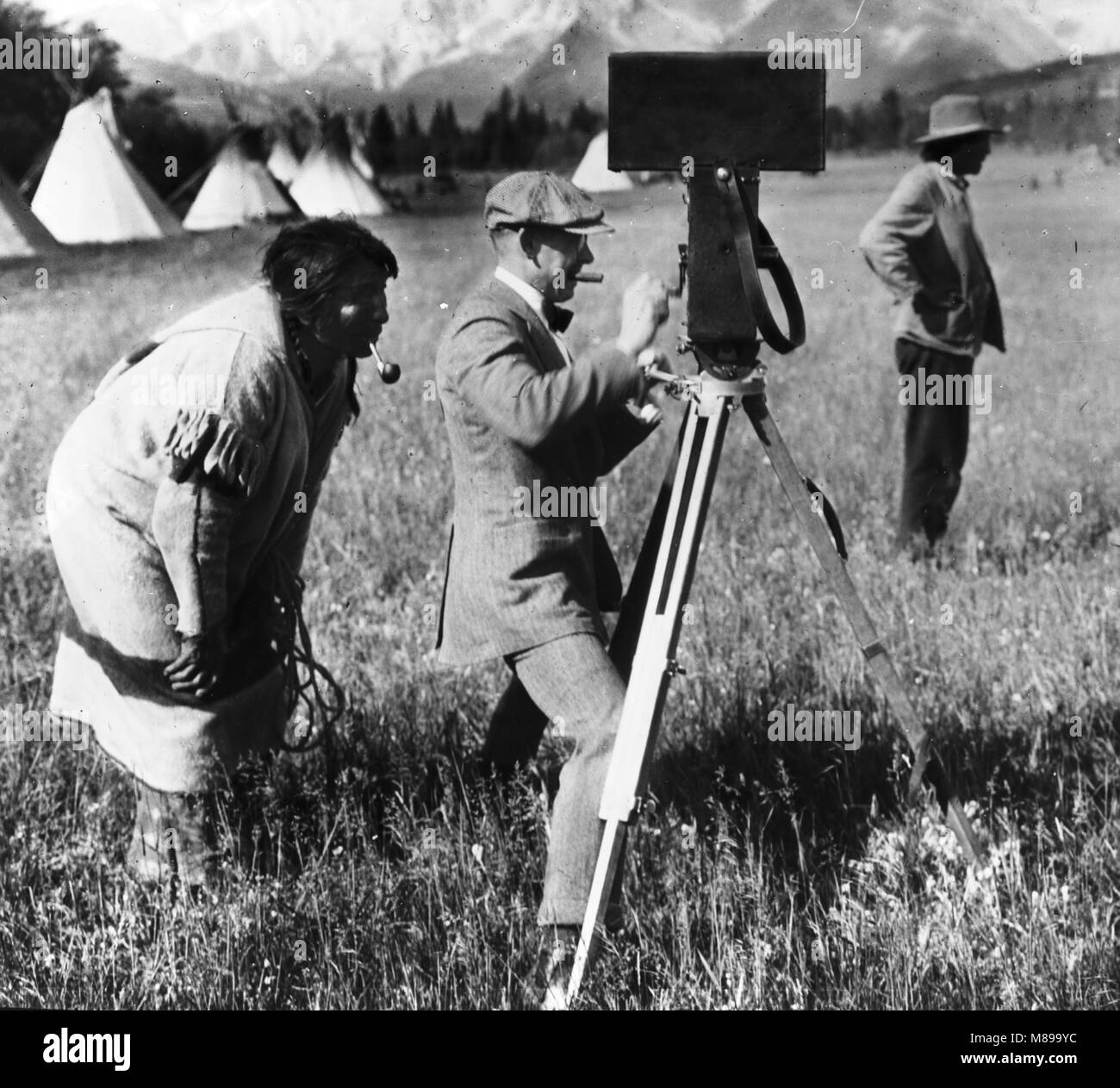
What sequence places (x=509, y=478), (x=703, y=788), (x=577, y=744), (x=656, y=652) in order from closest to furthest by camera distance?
(x=656, y=652) < (x=577, y=744) < (x=509, y=478) < (x=703, y=788)

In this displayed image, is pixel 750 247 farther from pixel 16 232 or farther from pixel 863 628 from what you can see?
pixel 16 232

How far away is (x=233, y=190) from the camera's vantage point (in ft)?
28.0

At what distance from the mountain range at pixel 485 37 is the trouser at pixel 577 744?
1.39 metres

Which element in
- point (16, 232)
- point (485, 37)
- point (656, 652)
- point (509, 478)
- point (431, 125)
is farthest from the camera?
point (431, 125)

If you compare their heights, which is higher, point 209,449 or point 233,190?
point 209,449

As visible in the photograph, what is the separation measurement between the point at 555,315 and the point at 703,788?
4.69 feet

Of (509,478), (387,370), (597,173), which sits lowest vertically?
(597,173)

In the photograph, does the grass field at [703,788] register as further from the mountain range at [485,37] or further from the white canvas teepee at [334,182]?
the white canvas teepee at [334,182]

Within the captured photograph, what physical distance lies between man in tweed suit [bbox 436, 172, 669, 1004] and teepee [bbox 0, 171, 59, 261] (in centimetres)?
385

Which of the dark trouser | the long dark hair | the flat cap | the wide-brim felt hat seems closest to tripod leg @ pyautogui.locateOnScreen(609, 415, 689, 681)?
the flat cap

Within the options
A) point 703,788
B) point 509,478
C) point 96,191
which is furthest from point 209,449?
point 96,191

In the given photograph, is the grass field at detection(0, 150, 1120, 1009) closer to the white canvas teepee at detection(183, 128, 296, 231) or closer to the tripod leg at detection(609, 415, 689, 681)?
the tripod leg at detection(609, 415, 689, 681)

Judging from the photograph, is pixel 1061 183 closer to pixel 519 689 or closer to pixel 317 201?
pixel 317 201

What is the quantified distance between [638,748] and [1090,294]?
358 inches
